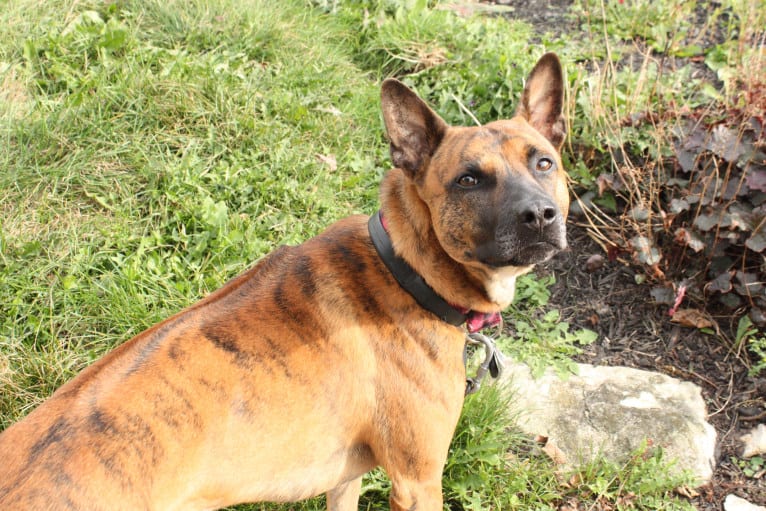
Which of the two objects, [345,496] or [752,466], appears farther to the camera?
[752,466]

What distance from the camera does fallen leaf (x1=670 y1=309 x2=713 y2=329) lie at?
4559mm

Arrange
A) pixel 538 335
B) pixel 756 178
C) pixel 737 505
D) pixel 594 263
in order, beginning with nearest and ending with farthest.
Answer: pixel 737 505 → pixel 756 178 → pixel 538 335 → pixel 594 263

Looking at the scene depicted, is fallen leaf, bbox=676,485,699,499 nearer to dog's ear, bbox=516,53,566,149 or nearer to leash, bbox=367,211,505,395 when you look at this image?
leash, bbox=367,211,505,395

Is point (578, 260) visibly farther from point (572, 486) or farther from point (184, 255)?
point (184, 255)

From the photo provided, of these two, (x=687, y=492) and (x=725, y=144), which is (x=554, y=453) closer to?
(x=687, y=492)

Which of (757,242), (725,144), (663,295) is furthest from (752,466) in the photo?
(725,144)

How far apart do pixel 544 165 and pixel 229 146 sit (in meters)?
2.91

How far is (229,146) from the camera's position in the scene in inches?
213

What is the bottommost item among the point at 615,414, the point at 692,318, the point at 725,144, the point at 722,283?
the point at 615,414

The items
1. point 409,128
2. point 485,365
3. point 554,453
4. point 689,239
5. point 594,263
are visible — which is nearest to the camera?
point 409,128

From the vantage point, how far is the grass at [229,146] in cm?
399

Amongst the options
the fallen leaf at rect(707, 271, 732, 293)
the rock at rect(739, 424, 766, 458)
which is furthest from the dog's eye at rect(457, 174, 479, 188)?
the rock at rect(739, 424, 766, 458)

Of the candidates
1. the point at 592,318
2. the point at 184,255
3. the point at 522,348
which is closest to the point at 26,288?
the point at 184,255

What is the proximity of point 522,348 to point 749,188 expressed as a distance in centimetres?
165
